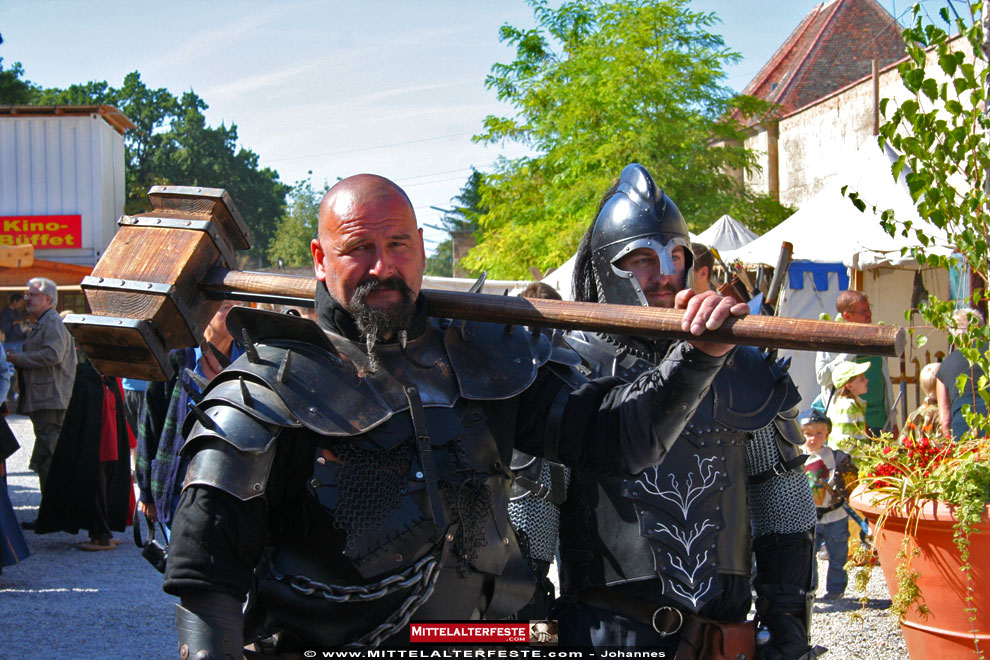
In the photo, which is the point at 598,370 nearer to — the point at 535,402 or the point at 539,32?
the point at 535,402

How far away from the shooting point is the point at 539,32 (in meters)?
15.4

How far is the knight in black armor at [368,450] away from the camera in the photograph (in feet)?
6.15

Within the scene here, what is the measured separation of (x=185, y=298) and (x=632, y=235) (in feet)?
4.32

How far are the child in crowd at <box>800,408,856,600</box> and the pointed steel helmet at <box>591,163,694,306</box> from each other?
3125mm

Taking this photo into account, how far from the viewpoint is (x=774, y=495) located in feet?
8.52

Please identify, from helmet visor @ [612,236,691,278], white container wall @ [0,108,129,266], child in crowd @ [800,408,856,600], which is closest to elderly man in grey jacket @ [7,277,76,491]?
child in crowd @ [800,408,856,600]

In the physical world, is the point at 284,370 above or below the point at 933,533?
above

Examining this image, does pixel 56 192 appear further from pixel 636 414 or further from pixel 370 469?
pixel 636 414

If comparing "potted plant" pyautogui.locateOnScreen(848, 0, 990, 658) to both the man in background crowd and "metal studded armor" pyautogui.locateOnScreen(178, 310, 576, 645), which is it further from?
the man in background crowd

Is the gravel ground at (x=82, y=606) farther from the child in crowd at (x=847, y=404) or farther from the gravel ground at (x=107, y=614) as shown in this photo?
the child in crowd at (x=847, y=404)

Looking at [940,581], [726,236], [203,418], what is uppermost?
[726,236]

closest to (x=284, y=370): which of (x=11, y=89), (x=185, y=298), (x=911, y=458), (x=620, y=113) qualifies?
(x=185, y=298)

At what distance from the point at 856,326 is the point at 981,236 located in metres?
2.28

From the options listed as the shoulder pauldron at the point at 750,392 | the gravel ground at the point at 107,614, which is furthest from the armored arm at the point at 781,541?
the gravel ground at the point at 107,614
